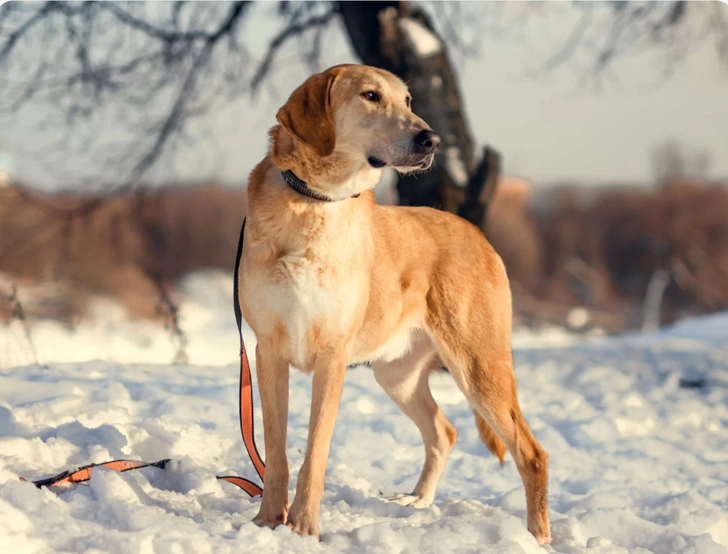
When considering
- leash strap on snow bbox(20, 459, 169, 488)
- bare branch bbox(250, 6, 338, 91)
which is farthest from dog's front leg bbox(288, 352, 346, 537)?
bare branch bbox(250, 6, 338, 91)

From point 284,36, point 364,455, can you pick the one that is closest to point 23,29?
point 284,36

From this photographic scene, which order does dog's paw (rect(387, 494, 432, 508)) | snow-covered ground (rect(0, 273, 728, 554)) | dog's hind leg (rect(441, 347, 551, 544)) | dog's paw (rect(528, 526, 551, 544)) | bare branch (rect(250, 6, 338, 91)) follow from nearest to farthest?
snow-covered ground (rect(0, 273, 728, 554)), dog's paw (rect(528, 526, 551, 544)), dog's hind leg (rect(441, 347, 551, 544)), dog's paw (rect(387, 494, 432, 508)), bare branch (rect(250, 6, 338, 91))

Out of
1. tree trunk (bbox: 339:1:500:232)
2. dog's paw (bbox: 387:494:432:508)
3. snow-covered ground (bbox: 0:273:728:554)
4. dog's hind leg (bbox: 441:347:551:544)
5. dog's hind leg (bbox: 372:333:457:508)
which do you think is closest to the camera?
snow-covered ground (bbox: 0:273:728:554)

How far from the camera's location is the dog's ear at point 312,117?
2893 millimetres

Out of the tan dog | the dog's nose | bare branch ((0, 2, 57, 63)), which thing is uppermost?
bare branch ((0, 2, 57, 63))

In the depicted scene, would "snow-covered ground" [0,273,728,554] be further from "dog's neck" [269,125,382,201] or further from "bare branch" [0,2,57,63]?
"bare branch" [0,2,57,63]

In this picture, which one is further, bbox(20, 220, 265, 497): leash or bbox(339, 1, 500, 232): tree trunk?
bbox(339, 1, 500, 232): tree trunk

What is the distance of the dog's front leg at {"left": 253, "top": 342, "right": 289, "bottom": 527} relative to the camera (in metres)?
2.97

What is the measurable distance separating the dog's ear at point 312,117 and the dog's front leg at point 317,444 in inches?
32.9

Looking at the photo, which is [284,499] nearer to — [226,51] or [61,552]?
[61,552]

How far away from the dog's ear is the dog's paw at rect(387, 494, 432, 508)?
1807 millimetres

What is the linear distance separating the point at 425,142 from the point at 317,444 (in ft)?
4.05

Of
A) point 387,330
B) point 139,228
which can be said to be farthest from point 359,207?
point 139,228

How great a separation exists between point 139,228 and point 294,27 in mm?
3640
